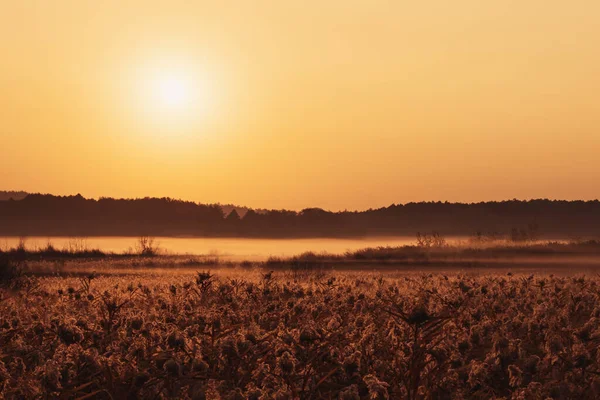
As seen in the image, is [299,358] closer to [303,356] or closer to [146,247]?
[303,356]

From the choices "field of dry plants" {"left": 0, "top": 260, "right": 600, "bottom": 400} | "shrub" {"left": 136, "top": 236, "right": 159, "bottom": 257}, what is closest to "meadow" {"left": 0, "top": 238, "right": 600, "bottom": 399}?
"field of dry plants" {"left": 0, "top": 260, "right": 600, "bottom": 400}

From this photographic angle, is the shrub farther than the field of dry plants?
Yes

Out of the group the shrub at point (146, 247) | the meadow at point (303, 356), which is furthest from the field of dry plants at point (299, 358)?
the shrub at point (146, 247)

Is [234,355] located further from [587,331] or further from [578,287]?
[578,287]

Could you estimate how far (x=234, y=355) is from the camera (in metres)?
5.98

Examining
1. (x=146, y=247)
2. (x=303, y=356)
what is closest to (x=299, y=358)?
(x=303, y=356)

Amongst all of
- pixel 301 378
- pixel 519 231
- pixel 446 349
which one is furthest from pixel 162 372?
pixel 519 231

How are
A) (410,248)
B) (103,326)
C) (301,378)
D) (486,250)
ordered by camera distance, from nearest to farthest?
(301,378)
(103,326)
(486,250)
(410,248)

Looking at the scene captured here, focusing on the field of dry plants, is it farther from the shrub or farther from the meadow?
the shrub

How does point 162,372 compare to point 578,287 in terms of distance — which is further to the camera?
point 578,287

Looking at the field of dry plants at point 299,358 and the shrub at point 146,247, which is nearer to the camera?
the field of dry plants at point 299,358

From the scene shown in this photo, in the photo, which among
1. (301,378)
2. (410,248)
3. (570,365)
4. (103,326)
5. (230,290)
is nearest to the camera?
(301,378)

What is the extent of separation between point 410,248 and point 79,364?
164ft

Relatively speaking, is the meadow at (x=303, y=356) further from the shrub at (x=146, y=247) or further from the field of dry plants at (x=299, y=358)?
the shrub at (x=146, y=247)
